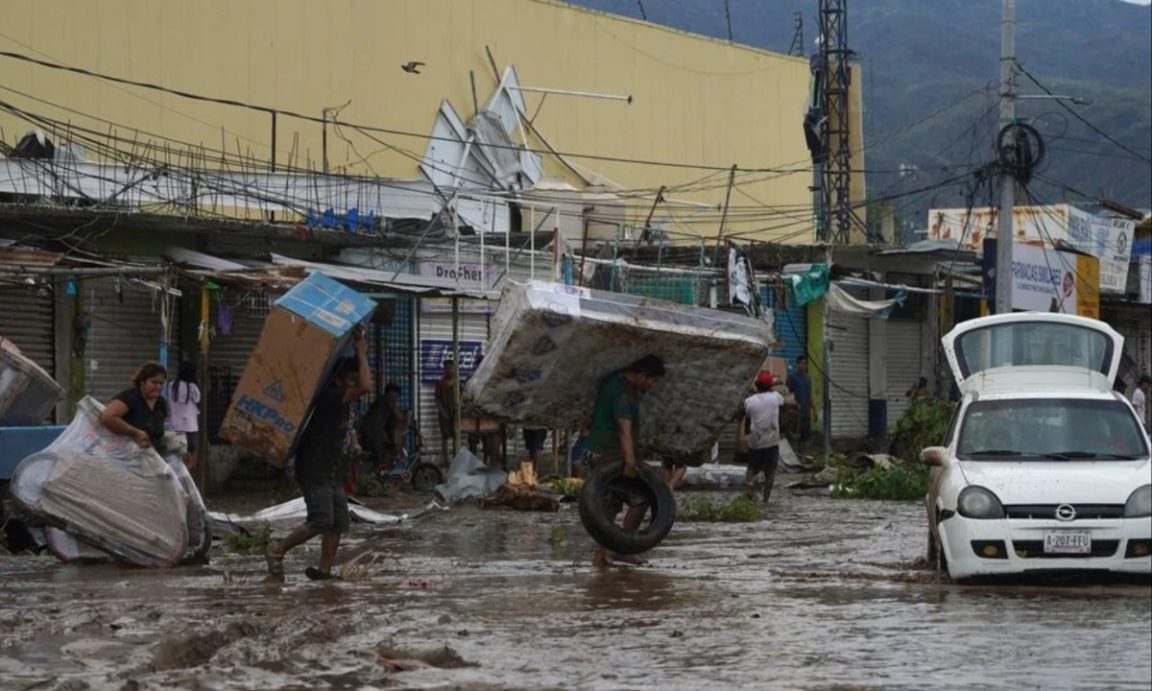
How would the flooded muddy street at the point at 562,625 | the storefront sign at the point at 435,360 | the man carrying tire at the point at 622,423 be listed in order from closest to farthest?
1. the flooded muddy street at the point at 562,625
2. the man carrying tire at the point at 622,423
3. the storefront sign at the point at 435,360

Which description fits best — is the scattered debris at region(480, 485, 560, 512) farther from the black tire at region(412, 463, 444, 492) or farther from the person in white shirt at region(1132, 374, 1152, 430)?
the person in white shirt at region(1132, 374, 1152, 430)

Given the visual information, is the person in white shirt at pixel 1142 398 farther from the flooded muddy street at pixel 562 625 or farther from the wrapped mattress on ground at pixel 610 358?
the flooded muddy street at pixel 562 625

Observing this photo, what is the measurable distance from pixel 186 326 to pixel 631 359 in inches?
439

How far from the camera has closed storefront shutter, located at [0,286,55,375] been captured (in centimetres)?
2342

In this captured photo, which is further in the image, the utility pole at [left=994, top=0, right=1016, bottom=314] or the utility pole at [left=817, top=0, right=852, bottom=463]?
the utility pole at [left=817, top=0, right=852, bottom=463]

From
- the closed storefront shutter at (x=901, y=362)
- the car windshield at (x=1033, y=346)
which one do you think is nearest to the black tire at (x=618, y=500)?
the car windshield at (x=1033, y=346)

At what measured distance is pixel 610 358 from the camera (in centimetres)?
1598

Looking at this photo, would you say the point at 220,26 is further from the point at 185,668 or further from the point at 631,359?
the point at 185,668

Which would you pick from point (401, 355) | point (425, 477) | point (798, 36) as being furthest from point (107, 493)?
point (798, 36)

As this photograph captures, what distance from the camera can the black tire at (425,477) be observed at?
85.4ft

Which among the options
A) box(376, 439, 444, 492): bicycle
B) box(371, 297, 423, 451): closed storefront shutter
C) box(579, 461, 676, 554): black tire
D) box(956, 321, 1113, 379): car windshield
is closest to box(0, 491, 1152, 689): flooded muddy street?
box(579, 461, 676, 554): black tire

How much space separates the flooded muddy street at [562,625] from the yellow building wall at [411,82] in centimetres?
1919

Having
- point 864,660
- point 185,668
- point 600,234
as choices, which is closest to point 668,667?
point 864,660

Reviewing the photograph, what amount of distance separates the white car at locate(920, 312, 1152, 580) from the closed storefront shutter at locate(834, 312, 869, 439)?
72.2 ft
